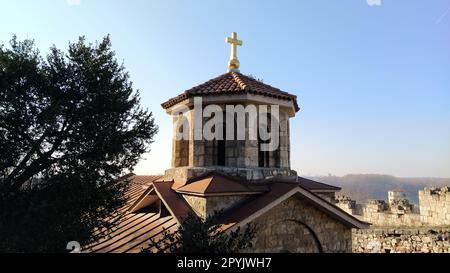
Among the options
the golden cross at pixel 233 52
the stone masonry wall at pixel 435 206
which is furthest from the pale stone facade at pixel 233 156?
the stone masonry wall at pixel 435 206

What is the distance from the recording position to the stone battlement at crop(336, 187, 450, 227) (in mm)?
15266

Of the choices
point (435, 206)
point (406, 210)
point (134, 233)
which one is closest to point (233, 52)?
point (134, 233)

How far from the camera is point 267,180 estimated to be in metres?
8.27

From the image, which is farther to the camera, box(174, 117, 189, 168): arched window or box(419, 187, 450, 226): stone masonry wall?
box(419, 187, 450, 226): stone masonry wall

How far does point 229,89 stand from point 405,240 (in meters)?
11.3

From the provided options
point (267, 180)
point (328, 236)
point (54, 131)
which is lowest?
point (328, 236)

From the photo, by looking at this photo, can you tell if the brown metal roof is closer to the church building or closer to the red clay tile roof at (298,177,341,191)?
the church building

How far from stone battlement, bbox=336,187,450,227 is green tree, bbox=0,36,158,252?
51.5ft

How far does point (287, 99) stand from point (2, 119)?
25.1ft

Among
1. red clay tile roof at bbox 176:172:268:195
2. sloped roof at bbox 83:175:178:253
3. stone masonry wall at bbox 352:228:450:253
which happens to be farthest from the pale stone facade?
stone masonry wall at bbox 352:228:450:253

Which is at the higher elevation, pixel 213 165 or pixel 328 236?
pixel 213 165

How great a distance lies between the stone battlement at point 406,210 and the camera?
15266 millimetres
